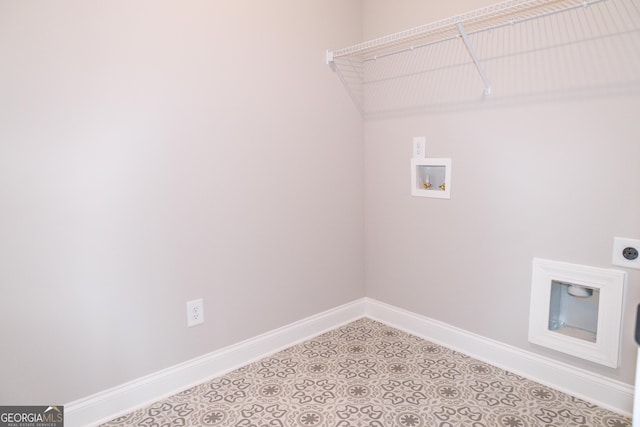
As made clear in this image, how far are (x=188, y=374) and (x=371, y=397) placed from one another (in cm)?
93

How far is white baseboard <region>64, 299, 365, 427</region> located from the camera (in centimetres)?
176

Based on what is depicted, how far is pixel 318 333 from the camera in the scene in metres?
2.62

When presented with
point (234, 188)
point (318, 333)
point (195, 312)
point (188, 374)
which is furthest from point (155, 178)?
point (318, 333)

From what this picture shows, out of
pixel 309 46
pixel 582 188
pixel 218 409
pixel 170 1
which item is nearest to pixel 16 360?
pixel 218 409

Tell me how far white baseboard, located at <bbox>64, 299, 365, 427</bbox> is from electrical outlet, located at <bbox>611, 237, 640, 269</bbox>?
1.60 m

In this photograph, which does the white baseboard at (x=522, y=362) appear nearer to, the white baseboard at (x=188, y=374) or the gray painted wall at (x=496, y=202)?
the gray painted wall at (x=496, y=202)

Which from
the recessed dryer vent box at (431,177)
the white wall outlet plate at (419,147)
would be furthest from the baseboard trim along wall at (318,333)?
the white wall outlet plate at (419,147)

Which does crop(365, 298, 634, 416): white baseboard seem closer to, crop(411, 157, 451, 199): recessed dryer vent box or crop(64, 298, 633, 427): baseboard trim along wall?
crop(64, 298, 633, 427): baseboard trim along wall

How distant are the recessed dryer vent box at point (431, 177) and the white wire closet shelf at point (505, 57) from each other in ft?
1.03

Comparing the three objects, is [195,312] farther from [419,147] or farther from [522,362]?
[522,362]

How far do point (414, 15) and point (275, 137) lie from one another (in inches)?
42.6

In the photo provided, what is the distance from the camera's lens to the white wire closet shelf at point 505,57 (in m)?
1.67

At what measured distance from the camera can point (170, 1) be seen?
72.4 inches

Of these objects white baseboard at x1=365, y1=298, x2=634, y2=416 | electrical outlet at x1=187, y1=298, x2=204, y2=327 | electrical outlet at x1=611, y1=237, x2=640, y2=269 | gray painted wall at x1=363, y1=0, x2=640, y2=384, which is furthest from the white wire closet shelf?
electrical outlet at x1=187, y1=298, x2=204, y2=327
